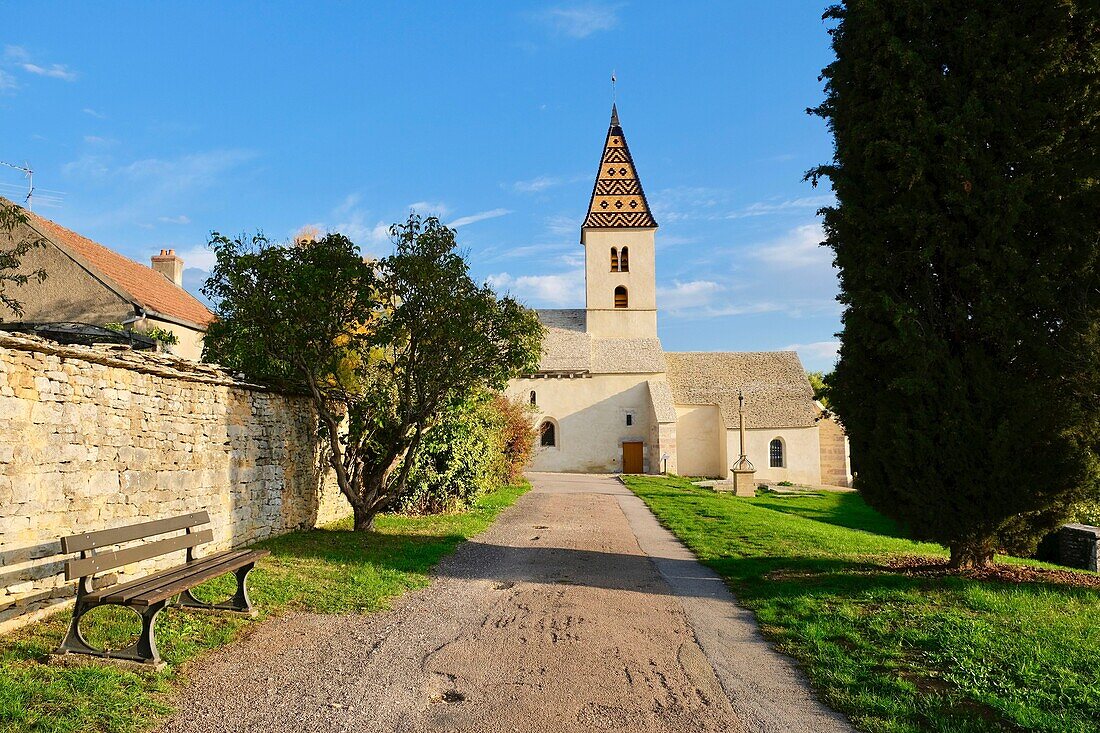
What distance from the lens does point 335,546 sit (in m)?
10.5

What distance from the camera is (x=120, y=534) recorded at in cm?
586

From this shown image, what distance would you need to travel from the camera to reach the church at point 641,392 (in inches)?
1404

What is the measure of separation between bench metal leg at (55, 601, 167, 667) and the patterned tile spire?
37686 millimetres

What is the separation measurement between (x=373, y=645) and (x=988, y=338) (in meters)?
7.96

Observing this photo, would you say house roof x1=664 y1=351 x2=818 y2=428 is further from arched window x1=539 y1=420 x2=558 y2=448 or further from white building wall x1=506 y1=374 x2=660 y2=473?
arched window x1=539 y1=420 x2=558 y2=448

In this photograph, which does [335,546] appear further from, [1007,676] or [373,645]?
[1007,676]

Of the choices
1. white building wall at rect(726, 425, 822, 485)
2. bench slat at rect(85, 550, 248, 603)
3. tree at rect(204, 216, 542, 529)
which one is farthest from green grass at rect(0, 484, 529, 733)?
white building wall at rect(726, 425, 822, 485)

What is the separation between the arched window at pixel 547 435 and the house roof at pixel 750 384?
6.88m

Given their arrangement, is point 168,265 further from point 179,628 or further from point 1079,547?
point 1079,547

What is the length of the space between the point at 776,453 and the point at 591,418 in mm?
9669

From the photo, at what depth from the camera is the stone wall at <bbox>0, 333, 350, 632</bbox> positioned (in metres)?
6.04

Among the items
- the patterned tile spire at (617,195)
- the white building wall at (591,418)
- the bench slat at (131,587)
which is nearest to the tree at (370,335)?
the bench slat at (131,587)

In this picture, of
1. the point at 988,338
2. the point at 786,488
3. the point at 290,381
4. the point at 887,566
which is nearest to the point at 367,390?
the point at 290,381

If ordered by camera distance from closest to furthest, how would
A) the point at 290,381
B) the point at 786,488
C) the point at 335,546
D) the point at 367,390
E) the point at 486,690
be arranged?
the point at 486,690 → the point at 335,546 → the point at 290,381 → the point at 367,390 → the point at 786,488
